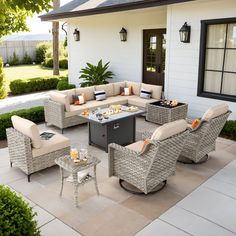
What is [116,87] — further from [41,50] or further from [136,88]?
[41,50]

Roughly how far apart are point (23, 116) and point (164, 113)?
3.93 meters

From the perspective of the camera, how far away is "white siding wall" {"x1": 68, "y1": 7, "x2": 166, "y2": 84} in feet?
34.3

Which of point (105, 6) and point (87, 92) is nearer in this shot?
point (87, 92)

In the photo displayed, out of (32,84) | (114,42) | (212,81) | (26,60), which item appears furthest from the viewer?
(26,60)

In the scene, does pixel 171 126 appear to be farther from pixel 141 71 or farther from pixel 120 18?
pixel 120 18

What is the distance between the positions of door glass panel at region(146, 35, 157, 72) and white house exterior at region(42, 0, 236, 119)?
27cm

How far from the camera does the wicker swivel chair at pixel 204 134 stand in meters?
5.25

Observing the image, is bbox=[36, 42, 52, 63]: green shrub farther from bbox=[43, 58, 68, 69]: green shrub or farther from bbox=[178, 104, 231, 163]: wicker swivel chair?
bbox=[178, 104, 231, 163]: wicker swivel chair

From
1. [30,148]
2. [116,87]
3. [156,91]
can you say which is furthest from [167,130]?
[116,87]

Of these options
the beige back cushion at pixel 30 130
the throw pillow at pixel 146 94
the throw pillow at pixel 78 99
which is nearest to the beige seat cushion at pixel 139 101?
the throw pillow at pixel 146 94

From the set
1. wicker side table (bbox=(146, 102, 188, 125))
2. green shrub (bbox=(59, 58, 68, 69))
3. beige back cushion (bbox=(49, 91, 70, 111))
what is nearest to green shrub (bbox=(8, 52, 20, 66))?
green shrub (bbox=(59, 58, 68, 69))

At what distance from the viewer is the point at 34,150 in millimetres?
5148

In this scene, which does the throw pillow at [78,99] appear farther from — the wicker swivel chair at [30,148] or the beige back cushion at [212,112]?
the beige back cushion at [212,112]

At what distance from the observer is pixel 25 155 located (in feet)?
16.5
